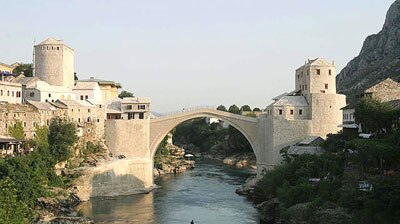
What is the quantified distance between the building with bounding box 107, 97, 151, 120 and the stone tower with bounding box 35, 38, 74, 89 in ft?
18.5

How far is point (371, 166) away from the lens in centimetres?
3117

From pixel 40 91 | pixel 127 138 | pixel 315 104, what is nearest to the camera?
pixel 315 104

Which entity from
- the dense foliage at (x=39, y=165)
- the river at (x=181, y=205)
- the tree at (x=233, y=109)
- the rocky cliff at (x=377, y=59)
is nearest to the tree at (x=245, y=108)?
the tree at (x=233, y=109)

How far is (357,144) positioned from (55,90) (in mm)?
29609

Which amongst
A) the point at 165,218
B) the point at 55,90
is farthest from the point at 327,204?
the point at 55,90

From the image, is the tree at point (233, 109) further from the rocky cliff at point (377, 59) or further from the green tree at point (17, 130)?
the green tree at point (17, 130)

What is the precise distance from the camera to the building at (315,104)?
47.2 meters

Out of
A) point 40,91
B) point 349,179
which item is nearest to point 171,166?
point 40,91

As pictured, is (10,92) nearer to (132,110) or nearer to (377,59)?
(132,110)

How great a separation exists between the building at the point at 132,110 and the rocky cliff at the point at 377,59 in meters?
30.7

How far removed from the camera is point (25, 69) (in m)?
62.9

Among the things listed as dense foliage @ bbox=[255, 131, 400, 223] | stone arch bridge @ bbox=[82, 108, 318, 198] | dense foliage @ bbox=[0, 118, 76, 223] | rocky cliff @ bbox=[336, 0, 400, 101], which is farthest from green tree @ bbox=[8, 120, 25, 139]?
rocky cliff @ bbox=[336, 0, 400, 101]

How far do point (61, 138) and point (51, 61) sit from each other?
37.8 ft

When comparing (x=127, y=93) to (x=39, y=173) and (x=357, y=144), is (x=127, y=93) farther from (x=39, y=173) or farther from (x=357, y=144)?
(x=357, y=144)
